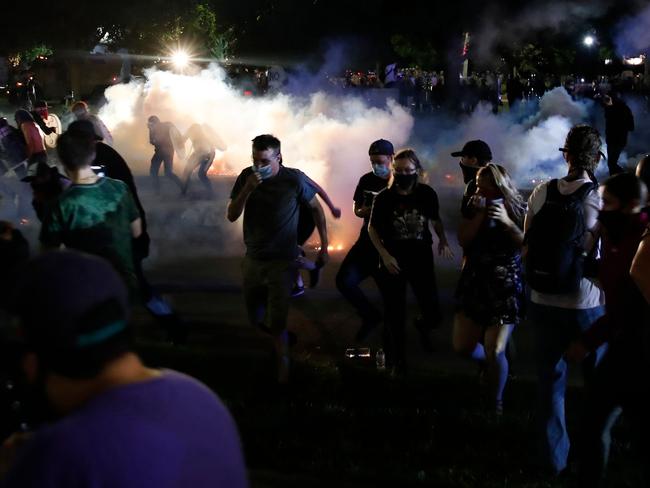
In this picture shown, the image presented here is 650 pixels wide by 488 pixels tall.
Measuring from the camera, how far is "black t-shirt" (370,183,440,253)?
613 centimetres

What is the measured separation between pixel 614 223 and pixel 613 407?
0.79m

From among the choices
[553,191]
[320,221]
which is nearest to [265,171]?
[320,221]

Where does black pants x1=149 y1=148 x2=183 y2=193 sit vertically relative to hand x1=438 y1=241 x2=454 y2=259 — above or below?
below

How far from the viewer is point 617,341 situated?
12.4ft

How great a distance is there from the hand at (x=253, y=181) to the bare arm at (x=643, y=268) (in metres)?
→ 2.97

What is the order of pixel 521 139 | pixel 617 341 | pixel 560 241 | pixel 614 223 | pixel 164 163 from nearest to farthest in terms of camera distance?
pixel 617 341
pixel 614 223
pixel 560 241
pixel 164 163
pixel 521 139

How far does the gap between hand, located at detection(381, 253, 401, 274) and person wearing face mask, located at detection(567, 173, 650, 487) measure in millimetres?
2169

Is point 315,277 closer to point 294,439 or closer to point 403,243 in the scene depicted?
point 403,243

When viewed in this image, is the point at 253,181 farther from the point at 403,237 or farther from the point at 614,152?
the point at 614,152

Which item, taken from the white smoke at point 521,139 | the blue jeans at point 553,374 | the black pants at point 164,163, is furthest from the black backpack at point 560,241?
the white smoke at point 521,139

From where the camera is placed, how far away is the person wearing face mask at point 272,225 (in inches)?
240

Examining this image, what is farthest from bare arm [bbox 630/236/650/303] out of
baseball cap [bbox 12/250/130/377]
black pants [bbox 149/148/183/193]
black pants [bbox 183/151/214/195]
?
black pants [bbox 149/148/183/193]

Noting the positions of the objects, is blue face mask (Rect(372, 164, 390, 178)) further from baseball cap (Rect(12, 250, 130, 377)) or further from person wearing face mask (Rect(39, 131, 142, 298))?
baseball cap (Rect(12, 250, 130, 377))

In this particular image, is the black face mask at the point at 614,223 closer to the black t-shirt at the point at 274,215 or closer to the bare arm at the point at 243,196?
the black t-shirt at the point at 274,215
